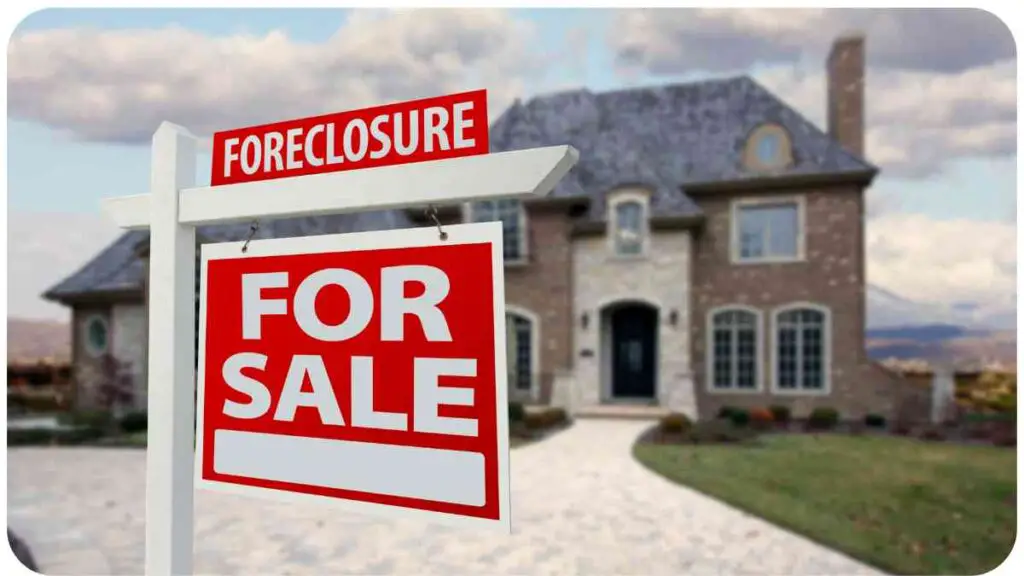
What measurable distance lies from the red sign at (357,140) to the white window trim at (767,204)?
12.7m

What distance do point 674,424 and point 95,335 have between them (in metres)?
12.3

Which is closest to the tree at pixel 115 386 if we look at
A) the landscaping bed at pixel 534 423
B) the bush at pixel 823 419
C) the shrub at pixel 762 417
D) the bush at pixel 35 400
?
the bush at pixel 35 400

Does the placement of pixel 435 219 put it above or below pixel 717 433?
above

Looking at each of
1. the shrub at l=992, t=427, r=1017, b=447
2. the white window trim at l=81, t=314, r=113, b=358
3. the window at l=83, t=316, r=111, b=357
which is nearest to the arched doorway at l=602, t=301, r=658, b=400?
the shrub at l=992, t=427, r=1017, b=447

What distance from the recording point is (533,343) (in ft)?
45.7

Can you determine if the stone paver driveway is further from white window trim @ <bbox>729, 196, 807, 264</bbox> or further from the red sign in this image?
white window trim @ <bbox>729, 196, 807, 264</bbox>

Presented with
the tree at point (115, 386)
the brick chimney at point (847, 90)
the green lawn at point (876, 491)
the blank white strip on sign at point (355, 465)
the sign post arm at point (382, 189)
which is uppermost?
the brick chimney at point (847, 90)

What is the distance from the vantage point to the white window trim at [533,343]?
13.7 metres

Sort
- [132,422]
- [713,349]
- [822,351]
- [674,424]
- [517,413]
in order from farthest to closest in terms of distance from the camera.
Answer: [713,349]
[822,351]
[132,422]
[517,413]
[674,424]

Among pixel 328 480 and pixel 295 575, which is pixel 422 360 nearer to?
pixel 328 480

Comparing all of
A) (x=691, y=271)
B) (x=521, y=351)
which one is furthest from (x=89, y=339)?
(x=691, y=271)

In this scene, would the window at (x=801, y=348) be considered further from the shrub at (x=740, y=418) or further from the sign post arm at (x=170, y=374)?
the sign post arm at (x=170, y=374)

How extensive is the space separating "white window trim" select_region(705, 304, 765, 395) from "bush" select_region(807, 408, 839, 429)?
109 centimetres

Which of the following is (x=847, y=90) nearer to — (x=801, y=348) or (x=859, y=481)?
(x=801, y=348)
